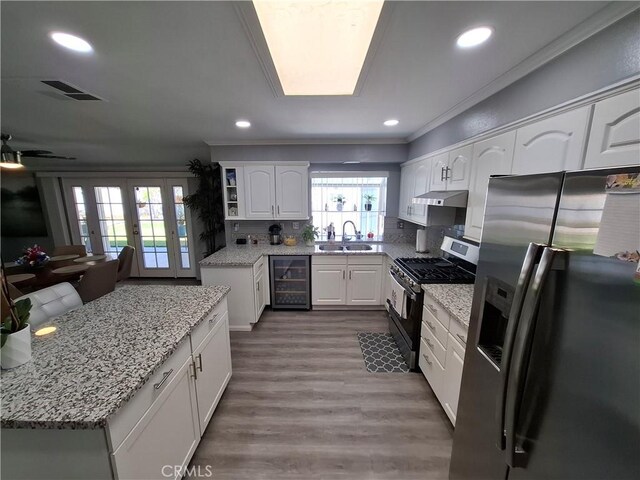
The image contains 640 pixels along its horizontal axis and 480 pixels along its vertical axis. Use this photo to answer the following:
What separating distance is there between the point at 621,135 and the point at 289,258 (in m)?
3.06

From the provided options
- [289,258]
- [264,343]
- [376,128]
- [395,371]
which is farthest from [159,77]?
[395,371]

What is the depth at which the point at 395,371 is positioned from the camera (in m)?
2.29

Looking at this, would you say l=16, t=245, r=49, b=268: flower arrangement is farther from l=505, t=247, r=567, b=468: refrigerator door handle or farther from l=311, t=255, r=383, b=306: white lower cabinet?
l=505, t=247, r=567, b=468: refrigerator door handle

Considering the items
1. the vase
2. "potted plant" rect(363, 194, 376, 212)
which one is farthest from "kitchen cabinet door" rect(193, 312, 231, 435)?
"potted plant" rect(363, 194, 376, 212)

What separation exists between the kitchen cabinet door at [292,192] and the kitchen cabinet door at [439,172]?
1.67m

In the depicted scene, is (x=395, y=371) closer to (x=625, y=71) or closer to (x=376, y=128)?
(x=625, y=71)

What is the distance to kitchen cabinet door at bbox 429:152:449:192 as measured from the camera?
7.61 ft

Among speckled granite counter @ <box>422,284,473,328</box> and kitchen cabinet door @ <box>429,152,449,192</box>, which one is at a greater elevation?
kitchen cabinet door @ <box>429,152,449,192</box>

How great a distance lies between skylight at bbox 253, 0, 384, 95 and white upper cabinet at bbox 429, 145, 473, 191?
1.08 m

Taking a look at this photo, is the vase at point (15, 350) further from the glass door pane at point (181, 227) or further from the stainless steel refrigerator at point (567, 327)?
the glass door pane at point (181, 227)

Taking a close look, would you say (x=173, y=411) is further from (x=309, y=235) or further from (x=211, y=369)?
(x=309, y=235)

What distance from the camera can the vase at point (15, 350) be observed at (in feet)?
3.27

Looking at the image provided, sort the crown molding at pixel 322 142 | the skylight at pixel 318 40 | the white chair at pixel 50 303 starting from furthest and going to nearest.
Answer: the crown molding at pixel 322 142 < the white chair at pixel 50 303 < the skylight at pixel 318 40

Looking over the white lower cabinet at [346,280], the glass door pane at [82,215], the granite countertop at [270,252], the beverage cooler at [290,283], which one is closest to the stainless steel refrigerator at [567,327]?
the granite countertop at [270,252]
